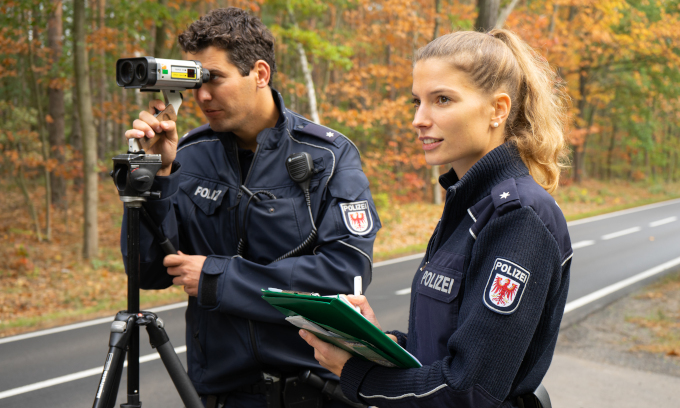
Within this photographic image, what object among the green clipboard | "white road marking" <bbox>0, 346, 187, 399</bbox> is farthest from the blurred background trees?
"white road marking" <bbox>0, 346, 187, 399</bbox>

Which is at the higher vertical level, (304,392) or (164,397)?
(304,392)

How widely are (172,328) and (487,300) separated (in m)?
6.10

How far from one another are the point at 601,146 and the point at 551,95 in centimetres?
3911

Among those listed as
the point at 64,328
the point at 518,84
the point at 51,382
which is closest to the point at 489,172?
the point at 518,84

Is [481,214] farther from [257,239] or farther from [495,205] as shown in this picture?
[257,239]

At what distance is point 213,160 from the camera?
224 cm

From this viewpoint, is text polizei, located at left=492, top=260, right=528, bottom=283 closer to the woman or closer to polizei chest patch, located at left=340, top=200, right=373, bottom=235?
the woman

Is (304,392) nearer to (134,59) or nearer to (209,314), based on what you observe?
(209,314)

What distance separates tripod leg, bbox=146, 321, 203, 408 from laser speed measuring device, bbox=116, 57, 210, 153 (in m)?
0.61

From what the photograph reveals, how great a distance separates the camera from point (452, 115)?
1435mm

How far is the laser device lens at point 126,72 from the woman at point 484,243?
0.95m

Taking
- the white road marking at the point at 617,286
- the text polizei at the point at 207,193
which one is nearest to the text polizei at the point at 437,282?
the text polizei at the point at 207,193

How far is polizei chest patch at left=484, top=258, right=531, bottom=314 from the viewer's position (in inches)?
46.7

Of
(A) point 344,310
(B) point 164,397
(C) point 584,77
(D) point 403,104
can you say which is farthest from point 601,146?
(A) point 344,310
